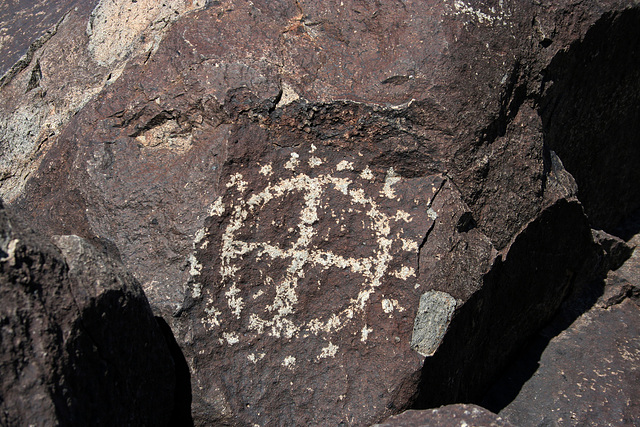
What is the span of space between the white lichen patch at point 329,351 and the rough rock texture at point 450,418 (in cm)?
24

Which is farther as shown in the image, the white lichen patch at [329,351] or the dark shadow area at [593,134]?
the dark shadow area at [593,134]

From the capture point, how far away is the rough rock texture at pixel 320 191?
5.33 feet

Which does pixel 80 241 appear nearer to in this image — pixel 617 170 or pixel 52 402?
pixel 52 402

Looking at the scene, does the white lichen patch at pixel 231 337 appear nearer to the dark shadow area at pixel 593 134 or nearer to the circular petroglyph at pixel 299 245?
Answer: the circular petroglyph at pixel 299 245

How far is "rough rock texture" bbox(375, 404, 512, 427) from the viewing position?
4.54 feet

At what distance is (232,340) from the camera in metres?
1.65

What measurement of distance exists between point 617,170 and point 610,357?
97cm

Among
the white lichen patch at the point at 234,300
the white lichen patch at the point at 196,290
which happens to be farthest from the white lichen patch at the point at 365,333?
the white lichen patch at the point at 196,290

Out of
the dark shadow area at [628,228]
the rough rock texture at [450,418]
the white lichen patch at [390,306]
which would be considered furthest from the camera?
the dark shadow area at [628,228]

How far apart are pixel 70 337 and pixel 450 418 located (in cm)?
83

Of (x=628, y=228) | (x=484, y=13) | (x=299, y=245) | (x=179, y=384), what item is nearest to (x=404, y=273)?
(x=299, y=245)

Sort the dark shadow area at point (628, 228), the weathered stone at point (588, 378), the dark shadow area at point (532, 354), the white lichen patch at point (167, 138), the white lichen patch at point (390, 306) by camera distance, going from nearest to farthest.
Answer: the white lichen patch at point (390, 306), the white lichen patch at point (167, 138), the weathered stone at point (588, 378), the dark shadow area at point (532, 354), the dark shadow area at point (628, 228)

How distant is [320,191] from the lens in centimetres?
168

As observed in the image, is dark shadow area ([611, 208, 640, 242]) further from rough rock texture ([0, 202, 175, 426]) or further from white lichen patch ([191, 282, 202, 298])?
rough rock texture ([0, 202, 175, 426])
